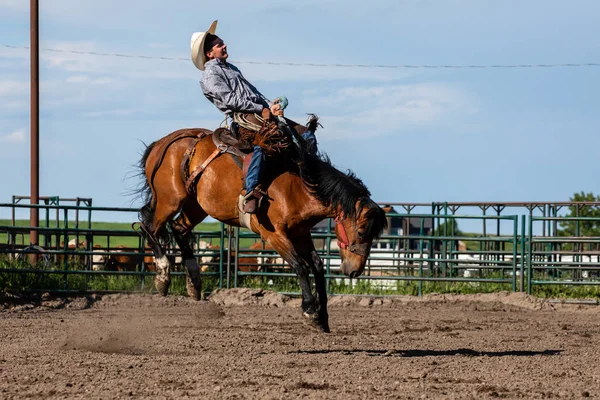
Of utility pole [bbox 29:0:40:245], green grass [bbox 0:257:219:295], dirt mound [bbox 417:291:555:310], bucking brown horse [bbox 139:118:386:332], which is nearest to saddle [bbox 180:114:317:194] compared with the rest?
bucking brown horse [bbox 139:118:386:332]

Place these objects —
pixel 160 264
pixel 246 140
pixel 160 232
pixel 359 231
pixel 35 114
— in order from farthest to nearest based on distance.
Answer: pixel 35 114 < pixel 160 232 < pixel 160 264 < pixel 246 140 < pixel 359 231

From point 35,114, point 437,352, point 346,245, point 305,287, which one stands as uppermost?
point 35,114

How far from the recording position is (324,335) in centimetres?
892

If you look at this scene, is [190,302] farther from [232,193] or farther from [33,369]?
[33,369]

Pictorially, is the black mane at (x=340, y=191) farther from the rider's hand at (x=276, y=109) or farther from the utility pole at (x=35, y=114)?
the utility pole at (x=35, y=114)

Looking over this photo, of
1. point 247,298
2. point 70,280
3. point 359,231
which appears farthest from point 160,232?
point 70,280

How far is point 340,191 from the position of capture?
7316 mm

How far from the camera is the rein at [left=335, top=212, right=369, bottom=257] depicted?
736 cm

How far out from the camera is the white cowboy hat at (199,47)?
7754mm

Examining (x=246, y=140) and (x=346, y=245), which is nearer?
(x=346, y=245)

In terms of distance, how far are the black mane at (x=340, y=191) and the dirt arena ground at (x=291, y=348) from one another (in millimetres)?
1071

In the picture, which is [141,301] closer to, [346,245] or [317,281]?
[317,281]

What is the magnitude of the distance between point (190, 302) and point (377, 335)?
4.07 m

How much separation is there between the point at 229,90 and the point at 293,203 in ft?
3.53
